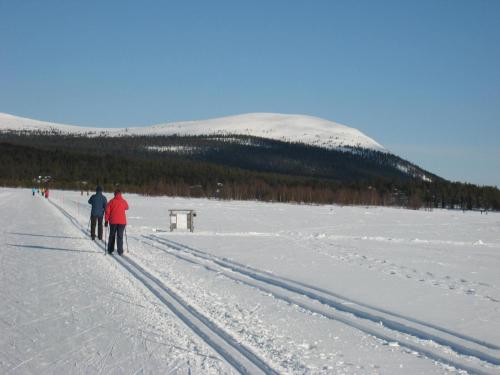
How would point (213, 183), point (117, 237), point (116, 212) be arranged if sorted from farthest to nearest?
1. point (213, 183)
2. point (116, 212)
3. point (117, 237)

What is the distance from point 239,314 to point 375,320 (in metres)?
1.89

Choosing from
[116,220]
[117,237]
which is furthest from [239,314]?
[116,220]

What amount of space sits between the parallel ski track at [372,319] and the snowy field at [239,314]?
2 cm

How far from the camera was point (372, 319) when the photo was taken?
8398mm

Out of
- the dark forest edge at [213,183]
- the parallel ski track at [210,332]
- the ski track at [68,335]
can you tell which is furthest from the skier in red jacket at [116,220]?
the dark forest edge at [213,183]

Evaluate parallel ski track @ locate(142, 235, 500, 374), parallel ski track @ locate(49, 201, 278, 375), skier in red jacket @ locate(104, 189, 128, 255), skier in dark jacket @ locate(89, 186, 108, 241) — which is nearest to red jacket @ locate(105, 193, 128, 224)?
skier in red jacket @ locate(104, 189, 128, 255)

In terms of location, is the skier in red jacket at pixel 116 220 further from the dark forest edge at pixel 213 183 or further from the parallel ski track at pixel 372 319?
the dark forest edge at pixel 213 183

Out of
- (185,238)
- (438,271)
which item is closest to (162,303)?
(438,271)

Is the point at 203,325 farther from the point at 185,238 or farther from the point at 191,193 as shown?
the point at 191,193

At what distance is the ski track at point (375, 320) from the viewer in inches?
260

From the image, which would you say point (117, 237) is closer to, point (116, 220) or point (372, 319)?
point (116, 220)

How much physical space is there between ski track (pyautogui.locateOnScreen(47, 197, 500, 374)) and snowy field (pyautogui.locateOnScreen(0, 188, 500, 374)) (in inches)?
0.9

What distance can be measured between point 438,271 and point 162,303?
325 inches

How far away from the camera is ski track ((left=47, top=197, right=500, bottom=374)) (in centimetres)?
660
